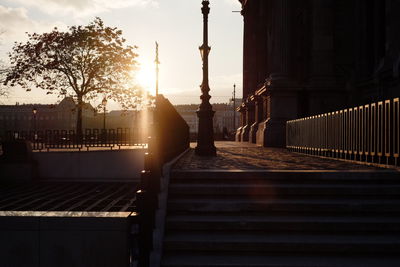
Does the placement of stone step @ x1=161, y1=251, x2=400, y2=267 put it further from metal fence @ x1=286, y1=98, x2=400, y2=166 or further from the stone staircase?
metal fence @ x1=286, y1=98, x2=400, y2=166

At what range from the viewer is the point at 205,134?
13188 mm

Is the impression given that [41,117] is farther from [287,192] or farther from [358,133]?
[287,192]

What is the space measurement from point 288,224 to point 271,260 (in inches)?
29.5

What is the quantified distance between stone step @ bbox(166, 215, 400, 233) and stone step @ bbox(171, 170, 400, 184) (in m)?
0.99

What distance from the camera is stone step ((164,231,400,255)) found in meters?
5.36

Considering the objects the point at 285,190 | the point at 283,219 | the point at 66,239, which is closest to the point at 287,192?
the point at 285,190

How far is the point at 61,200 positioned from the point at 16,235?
7696 millimetres

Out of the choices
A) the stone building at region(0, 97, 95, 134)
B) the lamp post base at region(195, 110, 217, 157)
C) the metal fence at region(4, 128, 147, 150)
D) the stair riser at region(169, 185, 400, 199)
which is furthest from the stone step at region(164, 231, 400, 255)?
the stone building at region(0, 97, 95, 134)

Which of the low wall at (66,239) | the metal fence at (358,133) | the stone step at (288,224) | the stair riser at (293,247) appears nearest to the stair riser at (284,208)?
the stone step at (288,224)

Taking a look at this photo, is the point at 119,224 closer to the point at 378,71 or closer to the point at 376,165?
the point at 376,165

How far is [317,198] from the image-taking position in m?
6.39

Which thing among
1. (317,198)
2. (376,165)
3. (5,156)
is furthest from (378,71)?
(5,156)

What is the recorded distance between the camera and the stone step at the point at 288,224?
571 centimetres

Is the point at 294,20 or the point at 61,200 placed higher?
the point at 294,20
